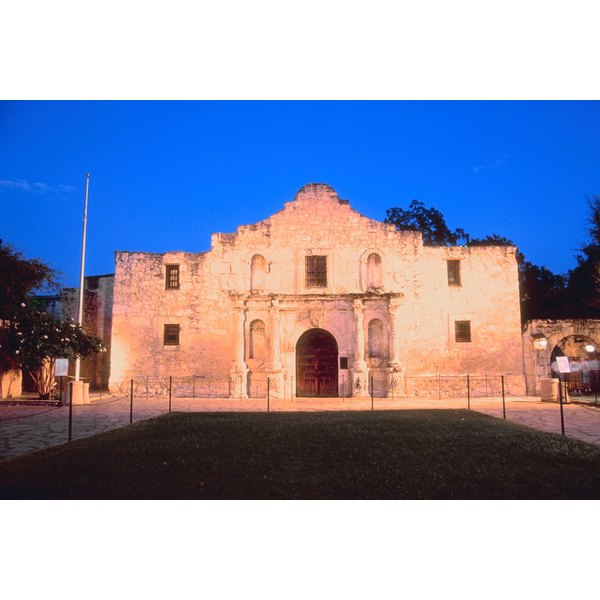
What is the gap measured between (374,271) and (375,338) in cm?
292

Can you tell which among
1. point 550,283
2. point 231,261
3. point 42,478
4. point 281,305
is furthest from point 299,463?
point 550,283

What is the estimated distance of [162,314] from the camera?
74.6ft

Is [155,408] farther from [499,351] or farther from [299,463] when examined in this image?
[499,351]

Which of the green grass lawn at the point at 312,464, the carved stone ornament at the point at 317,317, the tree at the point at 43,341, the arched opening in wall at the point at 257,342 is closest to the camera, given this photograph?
the green grass lawn at the point at 312,464

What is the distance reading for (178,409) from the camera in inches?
653

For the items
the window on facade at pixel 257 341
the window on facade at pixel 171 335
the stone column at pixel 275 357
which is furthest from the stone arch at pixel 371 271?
the window on facade at pixel 171 335

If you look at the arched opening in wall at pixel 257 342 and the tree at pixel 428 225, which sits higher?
the tree at pixel 428 225

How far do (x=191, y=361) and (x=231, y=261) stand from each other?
15.4 ft

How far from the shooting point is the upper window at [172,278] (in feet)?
75.6

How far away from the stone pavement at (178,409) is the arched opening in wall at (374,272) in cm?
500

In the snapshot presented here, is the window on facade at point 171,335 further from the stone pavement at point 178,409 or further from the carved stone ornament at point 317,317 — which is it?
the carved stone ornament at point 317,317

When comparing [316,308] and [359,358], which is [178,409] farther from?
[359,358]

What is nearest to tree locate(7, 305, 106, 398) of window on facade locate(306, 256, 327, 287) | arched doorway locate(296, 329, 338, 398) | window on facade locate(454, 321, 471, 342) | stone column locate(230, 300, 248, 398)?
stone column locate(230, 300, 248, 398)

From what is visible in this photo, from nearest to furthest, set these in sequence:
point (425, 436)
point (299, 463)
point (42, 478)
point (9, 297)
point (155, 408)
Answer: point (42, 478) → point (299, 463) → point (425, 436) → point (155, 408) → point (9, 297)
